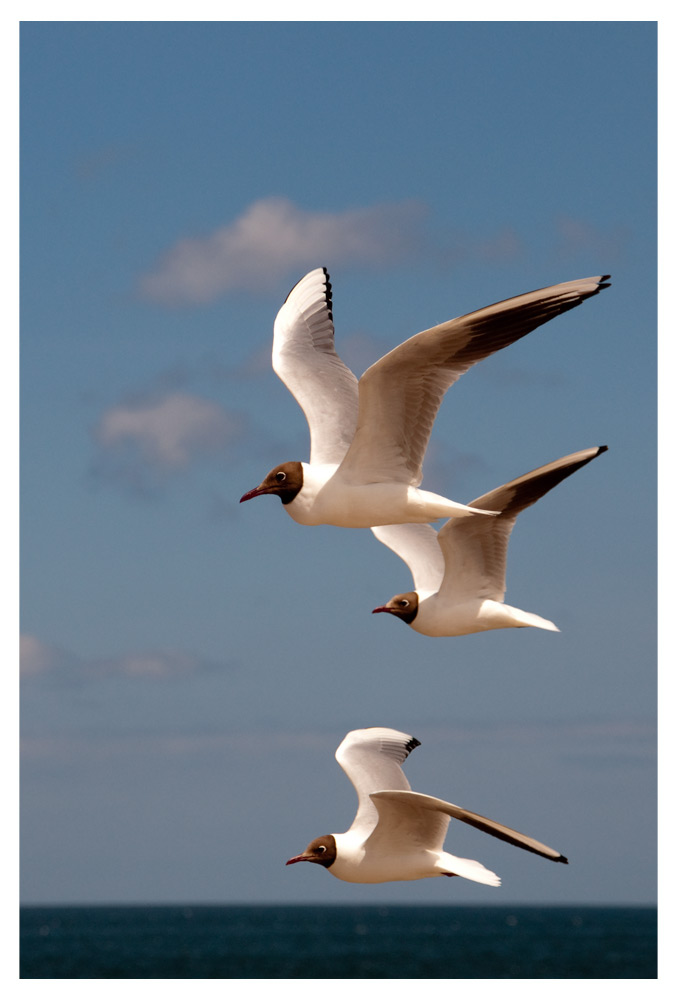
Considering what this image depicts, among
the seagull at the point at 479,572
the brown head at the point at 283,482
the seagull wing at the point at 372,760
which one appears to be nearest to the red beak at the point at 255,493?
the brown head at the point at 283,482

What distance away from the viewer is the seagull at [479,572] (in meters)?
10.6

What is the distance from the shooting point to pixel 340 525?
10148mm

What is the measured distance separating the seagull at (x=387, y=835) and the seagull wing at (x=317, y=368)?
2.35m

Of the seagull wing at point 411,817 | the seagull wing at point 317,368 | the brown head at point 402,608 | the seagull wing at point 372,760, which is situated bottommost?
the seagull wing at point 411,817

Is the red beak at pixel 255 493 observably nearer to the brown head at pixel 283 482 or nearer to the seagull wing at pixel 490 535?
the brown head at pixel 283 482

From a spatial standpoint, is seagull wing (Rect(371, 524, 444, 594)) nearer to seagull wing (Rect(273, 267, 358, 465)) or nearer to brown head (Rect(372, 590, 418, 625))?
brown head (Rect(372, 590, 418, 625))

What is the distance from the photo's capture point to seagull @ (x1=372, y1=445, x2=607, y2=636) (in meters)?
10.6

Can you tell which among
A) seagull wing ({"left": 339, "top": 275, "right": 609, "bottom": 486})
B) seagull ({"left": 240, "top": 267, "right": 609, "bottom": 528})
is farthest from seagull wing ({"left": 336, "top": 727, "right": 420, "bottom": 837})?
seagull wing ({"left": 339, "top": 275, "right": 609, "bottom": 486})

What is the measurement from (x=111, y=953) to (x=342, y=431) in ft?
188

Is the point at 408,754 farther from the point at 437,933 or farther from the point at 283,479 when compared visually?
the point at 437,933

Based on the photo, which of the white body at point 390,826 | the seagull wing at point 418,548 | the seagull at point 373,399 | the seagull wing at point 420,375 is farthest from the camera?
the seagull wing at point 418,548

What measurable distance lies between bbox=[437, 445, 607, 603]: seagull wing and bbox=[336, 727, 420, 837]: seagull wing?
122cm
